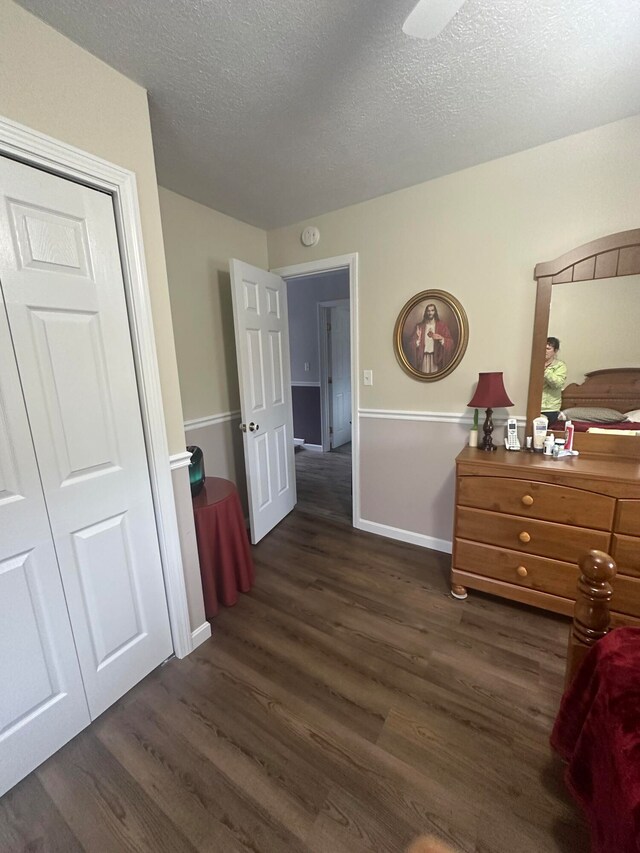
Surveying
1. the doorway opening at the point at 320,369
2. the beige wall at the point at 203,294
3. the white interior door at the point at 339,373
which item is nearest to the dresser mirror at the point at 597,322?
the beige wall at the point at 203,294

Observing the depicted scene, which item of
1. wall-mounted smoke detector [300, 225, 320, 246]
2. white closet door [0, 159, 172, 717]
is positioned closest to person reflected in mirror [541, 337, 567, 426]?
wall-mounted smoke detector [300, 225, 320, 246]

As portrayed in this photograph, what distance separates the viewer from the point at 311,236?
2.52m

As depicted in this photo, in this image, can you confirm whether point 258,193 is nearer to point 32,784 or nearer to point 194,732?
point 194,732

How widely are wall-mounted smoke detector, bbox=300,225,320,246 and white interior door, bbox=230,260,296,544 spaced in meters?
0.34

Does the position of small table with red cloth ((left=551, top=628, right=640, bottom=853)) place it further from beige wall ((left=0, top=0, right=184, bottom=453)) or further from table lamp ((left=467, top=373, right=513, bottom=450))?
beige wall ((left=0, top=0, right=184, bottom=453))

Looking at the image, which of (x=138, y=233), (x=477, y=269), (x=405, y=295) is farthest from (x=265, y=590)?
(x=477, y=269)

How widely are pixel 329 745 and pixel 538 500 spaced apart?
138 cm

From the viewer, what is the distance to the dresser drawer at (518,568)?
1.66 metres

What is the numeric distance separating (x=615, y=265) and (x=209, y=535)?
2.49 m

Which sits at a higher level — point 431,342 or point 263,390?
point 431,342

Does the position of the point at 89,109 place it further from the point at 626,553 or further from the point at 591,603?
the point at 626,553

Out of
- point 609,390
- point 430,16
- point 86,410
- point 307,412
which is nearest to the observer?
point 430,16

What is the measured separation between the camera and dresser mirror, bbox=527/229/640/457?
1672mm

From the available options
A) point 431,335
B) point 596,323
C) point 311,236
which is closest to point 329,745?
point 431,335
